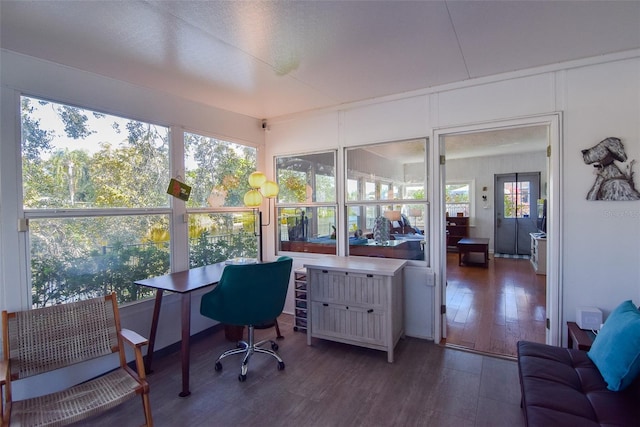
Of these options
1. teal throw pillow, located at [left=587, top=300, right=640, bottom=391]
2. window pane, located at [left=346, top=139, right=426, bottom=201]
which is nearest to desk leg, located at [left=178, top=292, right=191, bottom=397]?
window pane, located at [left=346, top=139, right=426, bottom=201]

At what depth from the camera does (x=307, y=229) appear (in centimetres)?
394

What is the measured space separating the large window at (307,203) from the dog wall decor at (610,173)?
2330mm

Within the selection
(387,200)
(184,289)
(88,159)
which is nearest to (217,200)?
(88,159)

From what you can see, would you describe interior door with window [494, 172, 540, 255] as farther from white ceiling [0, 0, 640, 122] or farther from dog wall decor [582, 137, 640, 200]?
white ceiling [0, 0, 640, 122]

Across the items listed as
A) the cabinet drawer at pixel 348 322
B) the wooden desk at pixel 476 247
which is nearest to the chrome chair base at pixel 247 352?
the cabinet drawer at pixel 348 322

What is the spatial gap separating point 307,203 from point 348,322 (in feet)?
5.05

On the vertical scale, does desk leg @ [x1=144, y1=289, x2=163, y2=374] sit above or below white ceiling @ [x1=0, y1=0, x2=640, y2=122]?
below

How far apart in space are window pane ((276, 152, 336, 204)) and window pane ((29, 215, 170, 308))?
59.0 inches

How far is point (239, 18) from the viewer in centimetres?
185

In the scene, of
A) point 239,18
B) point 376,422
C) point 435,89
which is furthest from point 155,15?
point 376,422

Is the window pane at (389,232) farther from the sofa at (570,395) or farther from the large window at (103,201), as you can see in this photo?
the large window at (103,201)

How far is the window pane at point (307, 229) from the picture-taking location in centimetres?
378

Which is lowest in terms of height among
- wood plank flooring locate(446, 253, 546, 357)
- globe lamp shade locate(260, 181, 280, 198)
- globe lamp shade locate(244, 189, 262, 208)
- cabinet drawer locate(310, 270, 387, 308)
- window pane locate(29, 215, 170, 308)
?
wood plank flooring locate(446, 253, 546, 357)

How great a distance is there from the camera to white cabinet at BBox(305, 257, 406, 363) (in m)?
2.75
